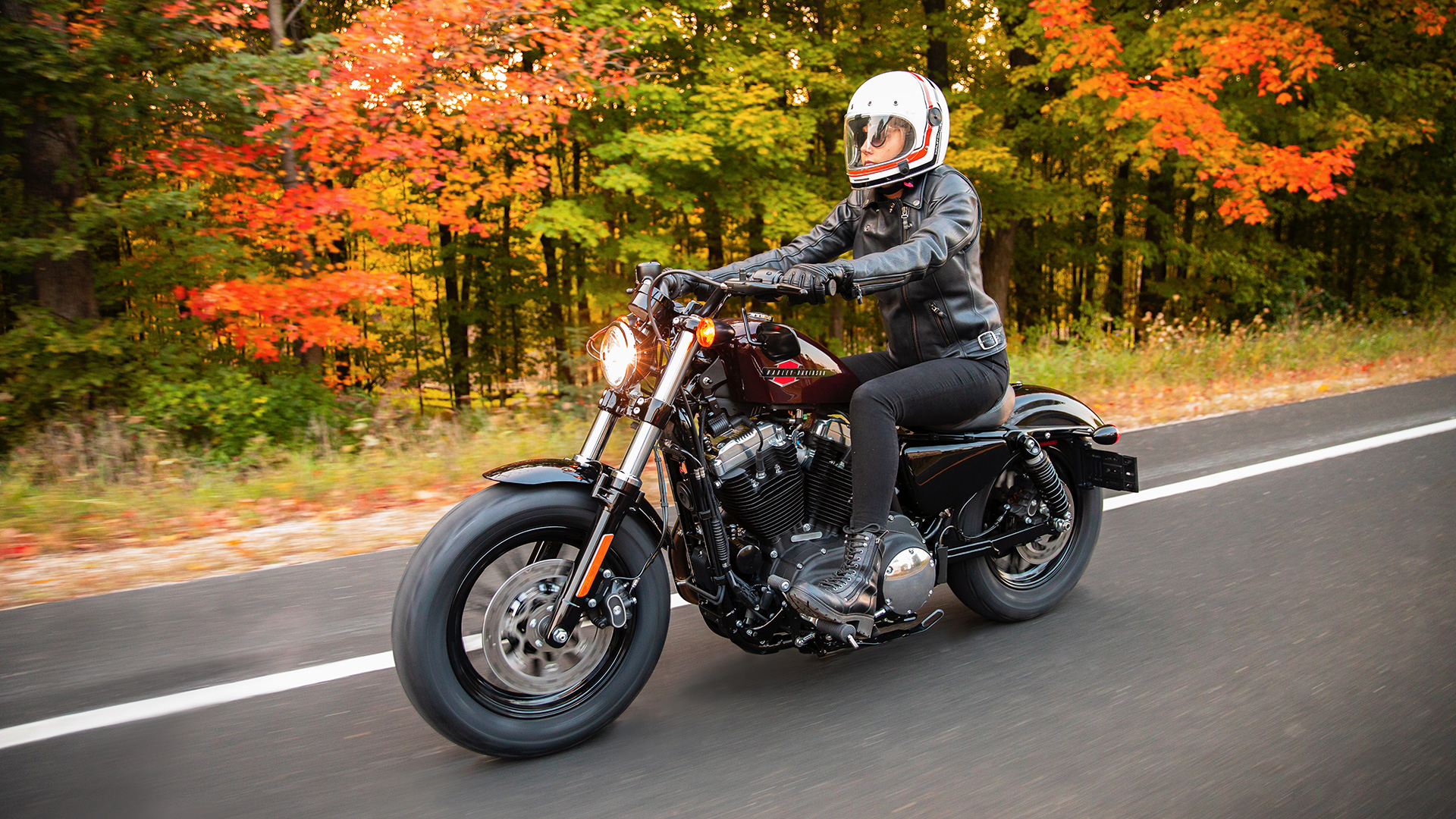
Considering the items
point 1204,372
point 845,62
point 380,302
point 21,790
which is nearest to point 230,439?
point 380,302

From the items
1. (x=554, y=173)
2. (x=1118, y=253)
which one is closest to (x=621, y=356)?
(x=554, y=173)

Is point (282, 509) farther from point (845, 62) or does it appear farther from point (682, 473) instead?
point (845, 62)

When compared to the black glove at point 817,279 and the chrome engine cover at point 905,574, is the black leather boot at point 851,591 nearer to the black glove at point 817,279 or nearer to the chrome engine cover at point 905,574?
the chrome engine cover at point 905,574

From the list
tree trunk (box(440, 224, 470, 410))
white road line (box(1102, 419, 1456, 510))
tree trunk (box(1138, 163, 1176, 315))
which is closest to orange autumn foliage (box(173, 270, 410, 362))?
white road line (box(1102, 419, 1456, 510))

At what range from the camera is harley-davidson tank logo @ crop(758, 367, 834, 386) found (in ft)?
9.85

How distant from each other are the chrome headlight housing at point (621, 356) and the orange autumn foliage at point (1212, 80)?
38.0 feet

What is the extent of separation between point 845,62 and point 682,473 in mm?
15296

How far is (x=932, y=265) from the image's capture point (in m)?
3.03

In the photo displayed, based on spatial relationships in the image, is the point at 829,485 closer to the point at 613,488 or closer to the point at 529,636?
the point at 613,488

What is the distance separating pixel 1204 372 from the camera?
9984mm

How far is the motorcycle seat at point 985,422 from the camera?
3.48 meters

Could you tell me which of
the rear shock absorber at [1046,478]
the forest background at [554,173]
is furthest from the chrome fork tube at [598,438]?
the forest background at [554,173]

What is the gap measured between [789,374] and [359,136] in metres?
8.31

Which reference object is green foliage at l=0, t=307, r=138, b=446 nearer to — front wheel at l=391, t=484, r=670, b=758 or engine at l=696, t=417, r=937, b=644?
front wheel at l=391, t=484, r=670, b=758
